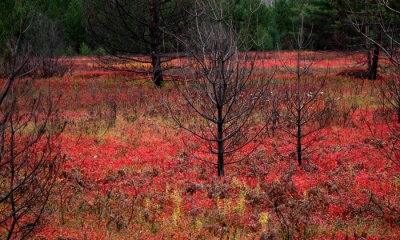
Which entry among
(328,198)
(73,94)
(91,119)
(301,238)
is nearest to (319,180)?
(328,198)

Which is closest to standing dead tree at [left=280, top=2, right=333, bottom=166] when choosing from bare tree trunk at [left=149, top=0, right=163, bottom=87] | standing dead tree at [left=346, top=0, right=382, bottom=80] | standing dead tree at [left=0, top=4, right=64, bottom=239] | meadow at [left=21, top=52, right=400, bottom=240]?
meadow at [left=21, top=52, right=400, bottom=240]

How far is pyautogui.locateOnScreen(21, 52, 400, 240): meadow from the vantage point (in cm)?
481

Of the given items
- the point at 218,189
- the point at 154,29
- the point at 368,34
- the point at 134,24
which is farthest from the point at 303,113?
the point at 134,24

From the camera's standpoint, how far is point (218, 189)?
20.0ft

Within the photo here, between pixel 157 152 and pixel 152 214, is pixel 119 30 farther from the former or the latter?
pixel 152 214

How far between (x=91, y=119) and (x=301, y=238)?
8.34 meters

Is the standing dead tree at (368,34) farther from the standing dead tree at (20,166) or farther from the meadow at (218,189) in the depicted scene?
the standing dead tree at (20,166)

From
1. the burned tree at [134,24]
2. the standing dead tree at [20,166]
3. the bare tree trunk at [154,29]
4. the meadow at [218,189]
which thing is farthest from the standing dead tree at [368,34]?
the bare tree trunk at [154,29]

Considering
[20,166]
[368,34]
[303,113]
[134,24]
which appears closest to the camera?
[20,166]

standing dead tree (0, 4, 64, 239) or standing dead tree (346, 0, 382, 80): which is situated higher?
standing dead tree (346, 0, 382, 80)

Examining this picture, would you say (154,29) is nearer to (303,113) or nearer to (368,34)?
(368,34)

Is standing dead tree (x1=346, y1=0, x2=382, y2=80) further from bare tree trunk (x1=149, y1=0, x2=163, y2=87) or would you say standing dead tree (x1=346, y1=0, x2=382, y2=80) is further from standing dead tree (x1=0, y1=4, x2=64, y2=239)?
bare tree trunk (x1=149, y1=0, x2=163, y2=87)

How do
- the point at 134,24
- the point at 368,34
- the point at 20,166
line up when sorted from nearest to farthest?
the point at 20,166 < the point at 368,34 < the point at 134,24

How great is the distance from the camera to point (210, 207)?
5.59m
